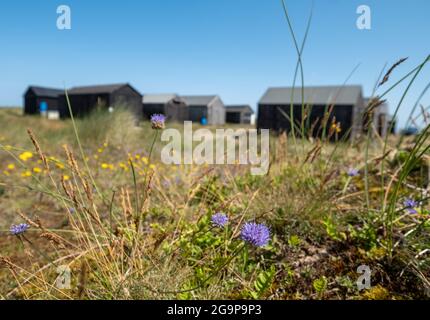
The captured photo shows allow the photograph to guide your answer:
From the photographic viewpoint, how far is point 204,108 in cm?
2931

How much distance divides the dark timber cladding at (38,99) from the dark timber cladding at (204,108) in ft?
47.0

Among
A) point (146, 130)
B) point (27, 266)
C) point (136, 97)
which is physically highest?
point (136, 97)

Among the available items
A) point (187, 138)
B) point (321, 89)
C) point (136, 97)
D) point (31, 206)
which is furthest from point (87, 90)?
point (31, 206)

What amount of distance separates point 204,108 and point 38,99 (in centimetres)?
1769

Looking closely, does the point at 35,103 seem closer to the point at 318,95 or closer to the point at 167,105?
the point at 167,105

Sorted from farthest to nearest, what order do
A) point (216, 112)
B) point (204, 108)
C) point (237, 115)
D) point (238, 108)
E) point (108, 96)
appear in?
point (238, 108), point (237, 115), point (216, 112), point (204, 108), point (108, 96)

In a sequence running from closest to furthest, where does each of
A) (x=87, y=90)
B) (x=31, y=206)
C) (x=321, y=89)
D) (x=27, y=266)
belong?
(x=27, y=266)
(x=31, y=206)
(x=321, y=89)
(x=87, y=90)

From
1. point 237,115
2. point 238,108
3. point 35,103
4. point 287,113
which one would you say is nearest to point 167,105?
point 287,113

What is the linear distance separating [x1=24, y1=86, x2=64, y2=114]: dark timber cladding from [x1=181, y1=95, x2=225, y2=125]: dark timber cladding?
47.0 ft

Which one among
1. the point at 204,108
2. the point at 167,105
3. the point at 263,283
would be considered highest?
the point at 204,108

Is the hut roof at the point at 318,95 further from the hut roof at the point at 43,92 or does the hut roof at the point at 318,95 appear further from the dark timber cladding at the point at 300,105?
the hut roof at the point at 43,92
